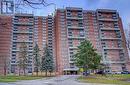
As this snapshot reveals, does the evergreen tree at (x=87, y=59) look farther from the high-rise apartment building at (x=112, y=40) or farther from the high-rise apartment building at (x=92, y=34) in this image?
the high-rise apartment building at (x=112, y=40)

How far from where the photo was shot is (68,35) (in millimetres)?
136875

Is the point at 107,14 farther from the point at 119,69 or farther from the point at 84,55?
the point at 84,55

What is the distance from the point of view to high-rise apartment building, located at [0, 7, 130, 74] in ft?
437

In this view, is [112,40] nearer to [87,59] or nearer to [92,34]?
[92,34]

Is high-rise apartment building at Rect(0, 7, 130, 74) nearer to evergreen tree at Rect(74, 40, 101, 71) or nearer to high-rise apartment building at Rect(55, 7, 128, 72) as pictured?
high-rise apartment building at Rect(55, 7, 128, 72)

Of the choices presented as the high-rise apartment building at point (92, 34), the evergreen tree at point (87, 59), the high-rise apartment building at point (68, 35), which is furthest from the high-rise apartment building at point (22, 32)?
the evergreen tree at point (87, 59)

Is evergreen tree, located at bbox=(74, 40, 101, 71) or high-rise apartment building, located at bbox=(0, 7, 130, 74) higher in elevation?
high-rise apartment building, located at bbox=(0, 7, 130, 74)

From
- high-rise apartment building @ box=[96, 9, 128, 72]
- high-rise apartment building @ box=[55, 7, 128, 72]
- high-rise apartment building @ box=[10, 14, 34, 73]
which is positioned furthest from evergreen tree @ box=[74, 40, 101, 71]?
high-rise apartment building @ box=[10, 14, 34, 73]

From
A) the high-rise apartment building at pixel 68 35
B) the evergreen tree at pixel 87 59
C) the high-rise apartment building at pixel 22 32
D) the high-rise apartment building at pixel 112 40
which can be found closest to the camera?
the evergreen tree at pixel 87 59

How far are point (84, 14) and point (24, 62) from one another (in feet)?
195

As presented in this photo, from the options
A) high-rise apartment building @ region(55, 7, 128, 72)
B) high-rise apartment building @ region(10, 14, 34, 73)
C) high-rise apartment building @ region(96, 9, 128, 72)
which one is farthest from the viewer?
high-rise apartment building @ region(10, 14, 34, 73)

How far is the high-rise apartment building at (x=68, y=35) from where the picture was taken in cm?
13325

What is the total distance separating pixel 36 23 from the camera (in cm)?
14412

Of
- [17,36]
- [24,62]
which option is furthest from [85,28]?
[24,62]
